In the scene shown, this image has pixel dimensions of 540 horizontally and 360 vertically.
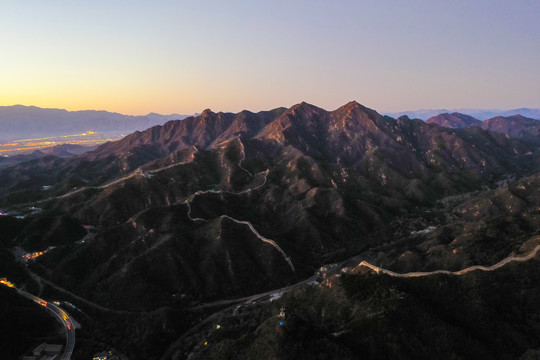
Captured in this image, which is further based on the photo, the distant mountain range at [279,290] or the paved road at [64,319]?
the paved road at [64,319]

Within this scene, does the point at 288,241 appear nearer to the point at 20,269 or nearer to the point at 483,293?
the point at 483,293

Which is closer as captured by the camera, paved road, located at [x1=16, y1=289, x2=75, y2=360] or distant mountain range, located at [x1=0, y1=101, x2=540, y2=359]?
distant mountain range, located at [x1=0, y1=101, x2=540, y2=359]

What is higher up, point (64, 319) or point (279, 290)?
point (279, 290)

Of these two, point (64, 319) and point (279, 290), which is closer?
point (64, 319)

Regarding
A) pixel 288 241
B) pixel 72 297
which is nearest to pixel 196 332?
pixel 72 297

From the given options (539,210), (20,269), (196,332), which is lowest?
(196,332)

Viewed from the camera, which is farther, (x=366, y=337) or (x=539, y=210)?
(x=539, y=210)

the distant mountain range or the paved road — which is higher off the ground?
the distant mountain range

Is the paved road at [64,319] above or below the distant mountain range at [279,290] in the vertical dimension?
below
